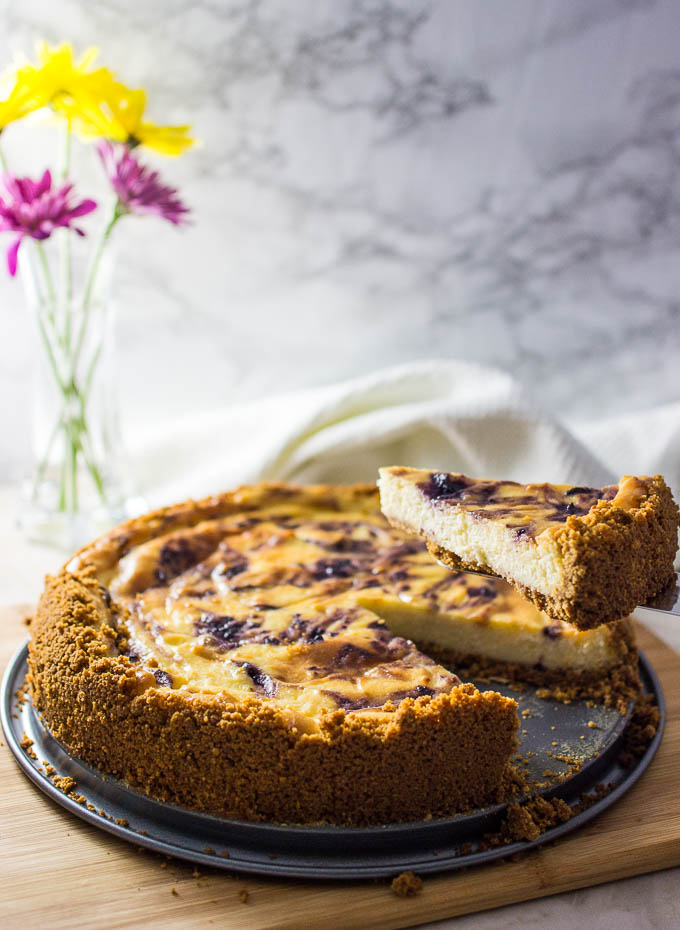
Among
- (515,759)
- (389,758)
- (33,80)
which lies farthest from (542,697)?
(33,80)

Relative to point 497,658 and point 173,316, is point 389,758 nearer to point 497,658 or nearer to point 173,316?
point 497,658

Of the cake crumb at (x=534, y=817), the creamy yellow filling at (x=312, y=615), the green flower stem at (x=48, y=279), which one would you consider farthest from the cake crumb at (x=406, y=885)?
the green flower stem at (x=48, y=279)

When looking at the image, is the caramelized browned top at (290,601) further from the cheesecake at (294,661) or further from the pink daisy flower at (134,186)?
the pink daisy flower at (134,186)

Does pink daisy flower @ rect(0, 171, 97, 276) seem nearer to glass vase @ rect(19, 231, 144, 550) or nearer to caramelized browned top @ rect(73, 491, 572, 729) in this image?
glass vase @ rect(19, 231, 144, 550)

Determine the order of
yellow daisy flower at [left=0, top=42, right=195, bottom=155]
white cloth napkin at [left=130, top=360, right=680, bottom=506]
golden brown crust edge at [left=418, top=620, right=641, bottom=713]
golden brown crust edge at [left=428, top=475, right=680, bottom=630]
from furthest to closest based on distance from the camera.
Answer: white cloth napkin at [left=130, top=360, right=680, bottom=506] → yellow daisy flower at [left=0, top=42, right=195, bottom=155] → golden brown crust edge at [left=418, top=620, right=641, bottom=713] → golden brown crust edge at [left=428, top=475, right=680, bottom=630]

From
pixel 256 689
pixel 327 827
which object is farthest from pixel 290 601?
pixel 327 827

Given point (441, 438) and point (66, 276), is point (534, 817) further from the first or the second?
point (66, 276)

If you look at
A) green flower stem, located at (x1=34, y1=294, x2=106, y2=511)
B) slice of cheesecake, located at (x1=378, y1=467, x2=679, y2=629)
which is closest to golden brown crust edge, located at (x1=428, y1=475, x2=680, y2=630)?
slice of cheesecake, located at (x1=378, y1=467, x2=679, y2=629)
